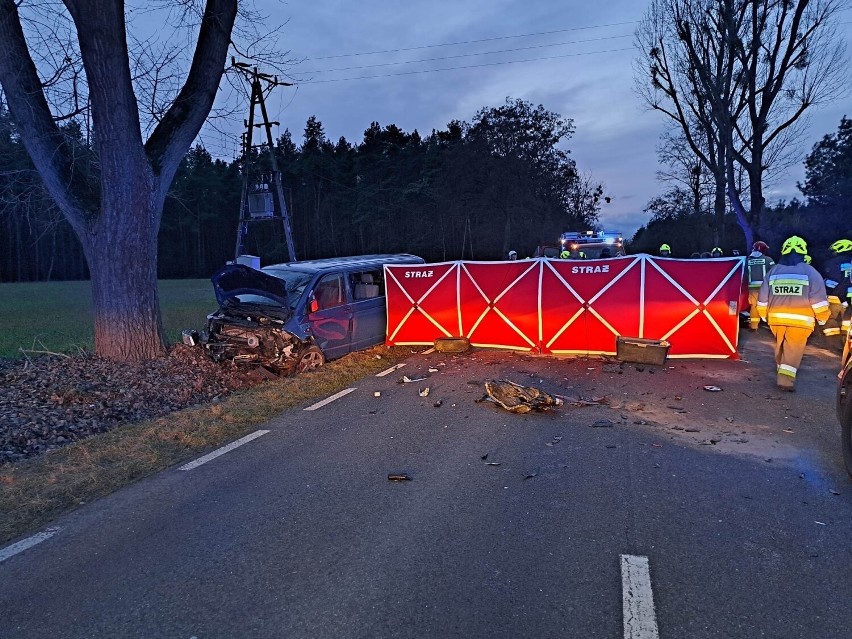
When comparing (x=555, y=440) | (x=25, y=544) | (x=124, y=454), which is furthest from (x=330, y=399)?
(x=25, y=544)

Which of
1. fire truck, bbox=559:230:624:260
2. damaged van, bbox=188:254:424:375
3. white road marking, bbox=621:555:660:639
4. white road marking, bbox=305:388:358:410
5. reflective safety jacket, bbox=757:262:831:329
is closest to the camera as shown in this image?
white road marking, bbox=621:555:660:639

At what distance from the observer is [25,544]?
13.0 feet

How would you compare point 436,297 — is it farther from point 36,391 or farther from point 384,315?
point 36,391

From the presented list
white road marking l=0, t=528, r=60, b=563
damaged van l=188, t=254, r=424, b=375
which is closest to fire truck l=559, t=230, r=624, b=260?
damaged van l=188, t=254, r=424, b=375

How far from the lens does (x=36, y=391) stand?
7637 mm

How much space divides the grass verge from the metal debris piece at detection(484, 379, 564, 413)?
2380 mm

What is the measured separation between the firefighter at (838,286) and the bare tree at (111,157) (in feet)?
35.6

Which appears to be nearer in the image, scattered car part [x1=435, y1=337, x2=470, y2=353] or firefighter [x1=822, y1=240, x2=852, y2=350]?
firefighter [x1=822, y1=240, x2=852, y2=350]

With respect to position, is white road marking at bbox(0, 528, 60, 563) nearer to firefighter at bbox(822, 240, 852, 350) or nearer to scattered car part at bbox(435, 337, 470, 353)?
scattered car part at bbox(435, 337, 470, 353)

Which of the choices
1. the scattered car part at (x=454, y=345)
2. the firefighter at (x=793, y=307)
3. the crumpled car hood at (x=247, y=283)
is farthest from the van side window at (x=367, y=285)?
the firefighter at (x=793, y=307)

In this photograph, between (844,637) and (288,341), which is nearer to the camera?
(844,637)

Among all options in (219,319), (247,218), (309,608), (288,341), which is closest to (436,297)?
(288,341)

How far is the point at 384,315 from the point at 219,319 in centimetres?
335

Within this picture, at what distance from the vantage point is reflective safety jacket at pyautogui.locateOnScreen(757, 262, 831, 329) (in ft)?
25.4
